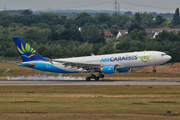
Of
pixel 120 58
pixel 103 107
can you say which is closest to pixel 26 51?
pixel 120 58

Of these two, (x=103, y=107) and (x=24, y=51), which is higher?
(x=24, y=51)

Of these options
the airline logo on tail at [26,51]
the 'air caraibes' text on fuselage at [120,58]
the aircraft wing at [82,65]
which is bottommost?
the aircraft wing at [82,65]

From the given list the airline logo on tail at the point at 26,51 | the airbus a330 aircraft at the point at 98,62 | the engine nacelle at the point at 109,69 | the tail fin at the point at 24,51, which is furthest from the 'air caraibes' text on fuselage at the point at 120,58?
the airline logo on tail at the point at 26,51

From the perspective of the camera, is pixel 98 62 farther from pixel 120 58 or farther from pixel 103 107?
pixel 103 107

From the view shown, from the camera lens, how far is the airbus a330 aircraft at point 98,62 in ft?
195

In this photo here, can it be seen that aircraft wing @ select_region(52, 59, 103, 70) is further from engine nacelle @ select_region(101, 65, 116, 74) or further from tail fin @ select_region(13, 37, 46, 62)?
tail fin @ select_region(13, 37, 46, 62)

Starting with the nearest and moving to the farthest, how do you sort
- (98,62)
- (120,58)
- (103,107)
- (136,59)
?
(103,107) → (136,59) → (120,58) → (98,62)

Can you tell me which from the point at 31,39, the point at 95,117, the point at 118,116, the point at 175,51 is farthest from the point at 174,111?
the point at 31,39

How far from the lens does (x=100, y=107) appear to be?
31.9 m

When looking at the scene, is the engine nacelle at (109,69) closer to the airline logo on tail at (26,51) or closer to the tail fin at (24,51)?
the tail fin at (24,51)

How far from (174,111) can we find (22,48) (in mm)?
41103

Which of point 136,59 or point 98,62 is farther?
point 98,62

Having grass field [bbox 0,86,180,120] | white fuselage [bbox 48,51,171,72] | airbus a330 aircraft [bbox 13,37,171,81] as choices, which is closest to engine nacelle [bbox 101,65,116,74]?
airbus a330 aircraft [bbox 13,37,171,81]

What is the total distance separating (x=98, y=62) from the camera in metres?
61.5
